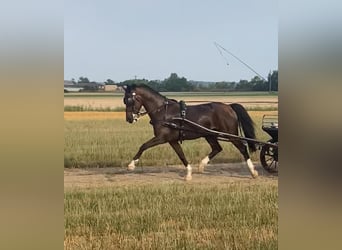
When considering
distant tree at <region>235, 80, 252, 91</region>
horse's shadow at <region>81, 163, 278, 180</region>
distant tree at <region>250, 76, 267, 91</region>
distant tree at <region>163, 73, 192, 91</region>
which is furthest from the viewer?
horse's shadow at <region>81, 163, 278, 180</region>

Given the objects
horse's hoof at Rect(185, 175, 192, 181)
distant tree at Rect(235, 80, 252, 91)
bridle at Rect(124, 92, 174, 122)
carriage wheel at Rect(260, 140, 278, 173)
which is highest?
distant tree at Rect(235, 80, 252, 91)

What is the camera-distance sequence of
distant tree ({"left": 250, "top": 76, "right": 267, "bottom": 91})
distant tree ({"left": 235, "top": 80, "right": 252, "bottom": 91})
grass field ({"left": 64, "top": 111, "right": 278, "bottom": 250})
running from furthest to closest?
1. distant tree ({"left": 235, "top": 80, "right": 252, "bottom": 91})
2. grass field ({"left": 64, "top": 111, "right": 278, "bottom": 250})
3. distant tree ({"left": 250, "top": 76, "right": 267, "bottom": 91})

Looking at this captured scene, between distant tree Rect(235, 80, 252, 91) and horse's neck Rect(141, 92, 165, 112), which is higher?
distant tree Rect(235, 80, 252, 91)

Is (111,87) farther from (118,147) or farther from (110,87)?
(118,147)

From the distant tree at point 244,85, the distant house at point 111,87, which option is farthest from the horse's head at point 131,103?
the distant tree at point 244,85

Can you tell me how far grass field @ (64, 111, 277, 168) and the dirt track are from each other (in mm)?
261

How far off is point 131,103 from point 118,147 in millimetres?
1744

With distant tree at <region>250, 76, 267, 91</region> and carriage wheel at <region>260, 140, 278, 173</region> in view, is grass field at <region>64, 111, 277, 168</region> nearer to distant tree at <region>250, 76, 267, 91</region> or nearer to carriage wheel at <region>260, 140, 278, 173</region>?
carriage wheel at <region>260, 140, 278, 173</region>

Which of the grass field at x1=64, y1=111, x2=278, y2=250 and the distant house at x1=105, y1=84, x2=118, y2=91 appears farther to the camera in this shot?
the distant house at x1=105, y1=84, x2=118, y2=91

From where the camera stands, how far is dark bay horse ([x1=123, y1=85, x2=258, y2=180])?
552 centimetres

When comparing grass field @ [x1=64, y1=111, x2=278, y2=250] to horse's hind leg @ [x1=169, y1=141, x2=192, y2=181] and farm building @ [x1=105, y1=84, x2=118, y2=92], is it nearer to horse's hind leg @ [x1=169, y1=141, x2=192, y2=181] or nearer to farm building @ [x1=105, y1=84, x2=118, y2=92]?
horse's hind leg @ [x1=169, y1=141, x2=192, y2=181]

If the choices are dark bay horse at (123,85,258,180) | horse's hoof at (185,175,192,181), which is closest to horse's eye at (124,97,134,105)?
dark bay horse at (123,85,258,180)
